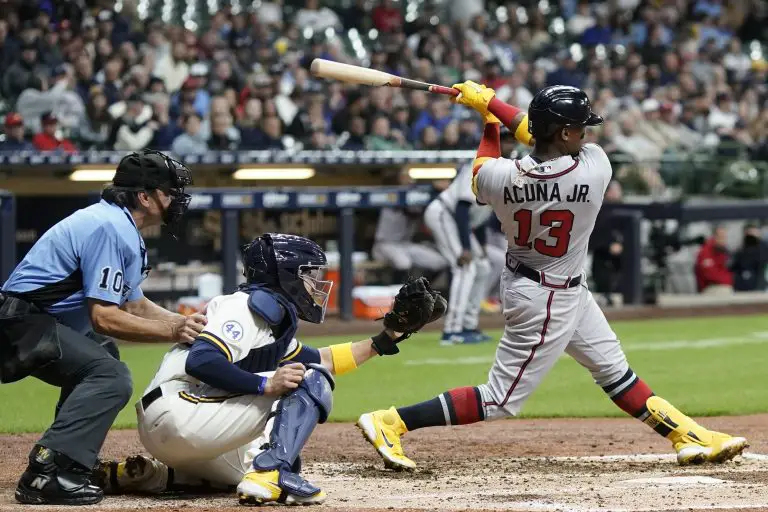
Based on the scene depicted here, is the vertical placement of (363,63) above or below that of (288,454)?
above

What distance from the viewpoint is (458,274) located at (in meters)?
10.8

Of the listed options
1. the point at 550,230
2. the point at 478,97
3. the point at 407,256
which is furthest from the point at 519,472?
the point at 407,256

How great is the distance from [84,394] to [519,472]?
6.26 ft

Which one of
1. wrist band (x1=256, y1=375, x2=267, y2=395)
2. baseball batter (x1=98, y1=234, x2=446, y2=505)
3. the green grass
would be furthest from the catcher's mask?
the green grass

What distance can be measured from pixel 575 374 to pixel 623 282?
15.7 feet

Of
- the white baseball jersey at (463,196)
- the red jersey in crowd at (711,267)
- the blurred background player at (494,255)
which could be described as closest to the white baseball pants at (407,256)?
the blurred background player at (494,255)

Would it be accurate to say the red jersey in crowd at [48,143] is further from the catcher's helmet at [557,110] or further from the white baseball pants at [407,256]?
the catcher's helmet at [557,110]

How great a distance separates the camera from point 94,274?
15.3ft

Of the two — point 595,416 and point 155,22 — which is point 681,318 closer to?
point 595,416

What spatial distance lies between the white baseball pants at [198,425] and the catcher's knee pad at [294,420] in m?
0.07

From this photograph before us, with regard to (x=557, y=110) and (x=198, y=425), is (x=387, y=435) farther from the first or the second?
(x=557, y=110)

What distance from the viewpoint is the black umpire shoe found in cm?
460

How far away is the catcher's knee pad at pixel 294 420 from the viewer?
4.56 metres

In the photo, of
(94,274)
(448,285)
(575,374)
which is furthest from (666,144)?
(94,274)
